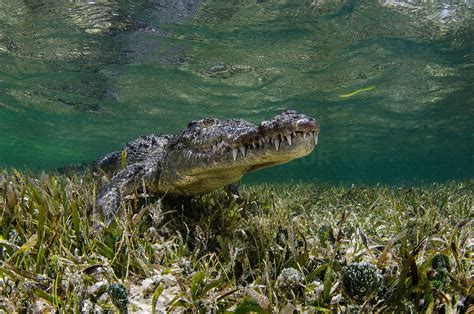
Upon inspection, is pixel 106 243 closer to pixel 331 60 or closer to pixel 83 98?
pixel 331 60

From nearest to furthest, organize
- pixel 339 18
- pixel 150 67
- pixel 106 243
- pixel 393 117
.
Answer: pixel 106 243 → pixel 339 18 → pixel 150 67 → pixel 393 117

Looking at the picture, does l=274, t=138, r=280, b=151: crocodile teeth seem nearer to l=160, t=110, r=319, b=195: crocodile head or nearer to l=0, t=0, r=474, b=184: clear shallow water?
l=160, t=110, r=319, b=195: crocodile head

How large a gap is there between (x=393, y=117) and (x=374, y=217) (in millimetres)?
24725

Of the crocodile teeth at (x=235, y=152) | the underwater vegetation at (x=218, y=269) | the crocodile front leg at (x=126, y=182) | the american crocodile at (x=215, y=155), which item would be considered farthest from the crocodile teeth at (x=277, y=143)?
the crocodile front leg at (x=126, y=182)

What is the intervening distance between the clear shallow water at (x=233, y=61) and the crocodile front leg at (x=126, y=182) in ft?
12.7

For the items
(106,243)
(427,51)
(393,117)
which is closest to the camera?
(106,243)

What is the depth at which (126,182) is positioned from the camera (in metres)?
3.77

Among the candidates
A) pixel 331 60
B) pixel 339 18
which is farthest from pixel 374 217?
pixel 331 60

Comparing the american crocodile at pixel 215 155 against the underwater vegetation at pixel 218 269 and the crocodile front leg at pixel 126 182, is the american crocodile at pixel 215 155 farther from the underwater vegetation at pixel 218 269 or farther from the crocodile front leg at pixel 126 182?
the underwater vegetation at pixel 218 269

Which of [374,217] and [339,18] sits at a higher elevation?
[339,18]

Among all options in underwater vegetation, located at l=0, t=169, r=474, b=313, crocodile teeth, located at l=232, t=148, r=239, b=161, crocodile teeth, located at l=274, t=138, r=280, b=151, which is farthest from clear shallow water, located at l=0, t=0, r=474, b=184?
crocodile teeth, located at l=274, t=138, r=280, b=151

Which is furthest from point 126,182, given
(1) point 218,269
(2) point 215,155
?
(1) point 218,269

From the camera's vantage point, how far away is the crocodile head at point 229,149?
260 cm

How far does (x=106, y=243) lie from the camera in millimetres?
2479
